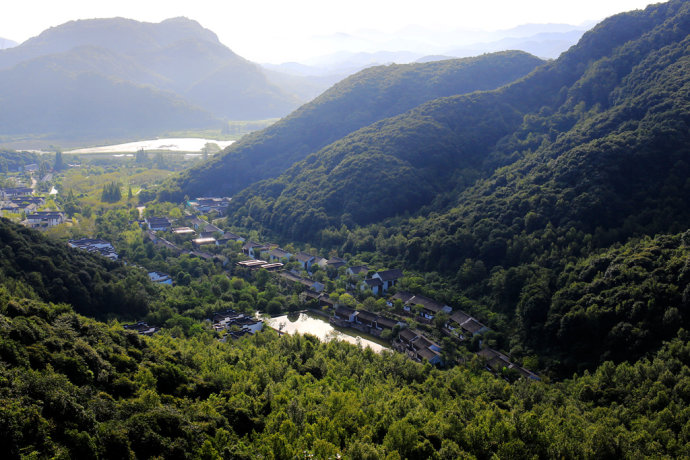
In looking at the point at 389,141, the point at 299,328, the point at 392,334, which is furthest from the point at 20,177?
the point at 392,334

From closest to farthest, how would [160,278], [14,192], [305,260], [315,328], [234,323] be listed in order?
1. [234,323]
2. [315,328]
3. [160,278]
4. [305,260]
5. [14,192]

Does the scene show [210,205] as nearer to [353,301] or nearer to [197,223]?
[197,223]

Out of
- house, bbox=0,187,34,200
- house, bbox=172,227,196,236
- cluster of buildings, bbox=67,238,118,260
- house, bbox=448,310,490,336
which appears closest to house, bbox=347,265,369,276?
house, bbox=448,310,490,336

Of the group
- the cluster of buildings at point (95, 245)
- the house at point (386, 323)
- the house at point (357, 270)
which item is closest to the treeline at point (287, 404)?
the house at point (386, 323)

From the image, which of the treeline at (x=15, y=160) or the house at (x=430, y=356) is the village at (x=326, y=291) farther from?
the treeline at (x=15, y=160)

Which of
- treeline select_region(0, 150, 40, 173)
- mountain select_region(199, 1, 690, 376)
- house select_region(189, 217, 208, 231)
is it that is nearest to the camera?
mountain select_region(199, 1, 690, 376)

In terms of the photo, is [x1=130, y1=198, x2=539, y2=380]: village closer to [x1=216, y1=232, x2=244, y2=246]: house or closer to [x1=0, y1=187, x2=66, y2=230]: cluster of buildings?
[x1=216, y1=232, x2=244, y2=246]: house

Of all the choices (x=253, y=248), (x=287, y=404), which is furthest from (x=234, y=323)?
(x=253, y=248)
